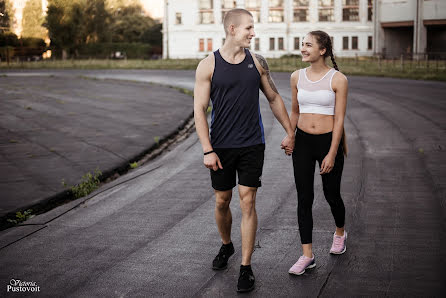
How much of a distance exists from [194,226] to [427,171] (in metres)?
4.25

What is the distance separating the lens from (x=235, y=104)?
471cm

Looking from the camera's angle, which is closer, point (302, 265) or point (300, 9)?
point (302, 265)

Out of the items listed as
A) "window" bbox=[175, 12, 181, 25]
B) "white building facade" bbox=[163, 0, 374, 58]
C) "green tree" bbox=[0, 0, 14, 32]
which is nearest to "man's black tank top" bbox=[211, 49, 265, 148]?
"green tree" bbox=[0, 0, 14, 32]

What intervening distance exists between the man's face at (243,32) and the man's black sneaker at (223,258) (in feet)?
5.80

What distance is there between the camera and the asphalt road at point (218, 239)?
4766 mm

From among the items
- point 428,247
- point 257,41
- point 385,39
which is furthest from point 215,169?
point 257,41

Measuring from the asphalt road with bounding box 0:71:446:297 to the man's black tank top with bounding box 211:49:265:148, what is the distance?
1.14 meters

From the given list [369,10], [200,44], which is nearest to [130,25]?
[200,44]

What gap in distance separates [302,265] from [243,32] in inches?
76.3

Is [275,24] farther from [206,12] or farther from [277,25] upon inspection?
[206,12]

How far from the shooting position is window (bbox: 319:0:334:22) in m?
77.6

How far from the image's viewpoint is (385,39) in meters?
67.0

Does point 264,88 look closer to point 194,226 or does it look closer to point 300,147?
point 300,147

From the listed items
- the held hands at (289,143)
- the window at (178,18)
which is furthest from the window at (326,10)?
the held hands at (289,143)
